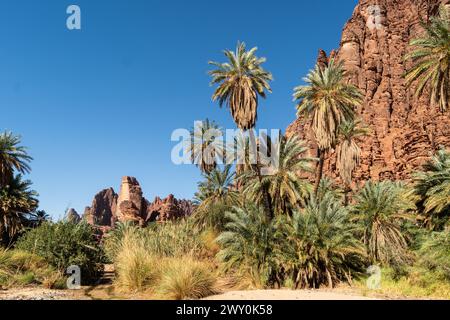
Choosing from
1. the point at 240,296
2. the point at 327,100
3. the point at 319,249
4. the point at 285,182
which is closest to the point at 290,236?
the point at 319,249

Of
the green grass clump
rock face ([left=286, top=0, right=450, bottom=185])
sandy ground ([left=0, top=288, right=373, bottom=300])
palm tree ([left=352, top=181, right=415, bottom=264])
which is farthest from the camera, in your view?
rock face ([left=286, top=0, right=450, bottom=185])

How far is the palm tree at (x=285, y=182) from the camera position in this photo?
26.1 metres

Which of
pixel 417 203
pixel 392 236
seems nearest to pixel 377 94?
pixel 417 203

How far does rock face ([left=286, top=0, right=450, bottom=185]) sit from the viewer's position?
197 ft

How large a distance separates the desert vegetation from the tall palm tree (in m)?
0.08

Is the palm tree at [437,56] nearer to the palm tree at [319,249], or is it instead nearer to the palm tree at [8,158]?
the palm tree at [319,249]

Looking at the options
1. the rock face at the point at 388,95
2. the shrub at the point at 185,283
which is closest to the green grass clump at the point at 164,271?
the shrub at the point at 185,283

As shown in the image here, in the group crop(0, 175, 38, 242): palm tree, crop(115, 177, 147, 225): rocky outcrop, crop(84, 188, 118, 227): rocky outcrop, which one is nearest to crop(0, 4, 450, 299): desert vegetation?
crop(0, 175, 38, 242): palm tree

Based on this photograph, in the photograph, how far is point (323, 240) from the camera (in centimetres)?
1873

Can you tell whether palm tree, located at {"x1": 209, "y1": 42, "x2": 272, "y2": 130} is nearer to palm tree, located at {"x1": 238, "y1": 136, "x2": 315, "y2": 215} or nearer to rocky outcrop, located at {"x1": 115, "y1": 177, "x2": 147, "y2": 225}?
palm tree, located at {"x1": 238, "y1": 136, "x2": 315, "y2": 215}

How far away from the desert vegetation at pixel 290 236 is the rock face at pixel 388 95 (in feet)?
122
